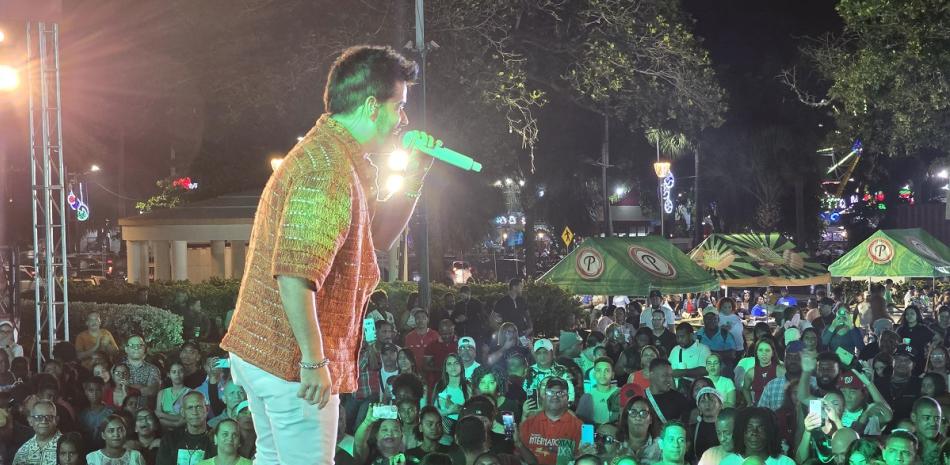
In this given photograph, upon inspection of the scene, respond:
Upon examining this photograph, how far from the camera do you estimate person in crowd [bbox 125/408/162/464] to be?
7.87 meters

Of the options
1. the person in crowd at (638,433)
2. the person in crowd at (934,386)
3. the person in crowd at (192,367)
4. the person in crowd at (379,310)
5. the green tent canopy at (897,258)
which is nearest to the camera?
the person in crowd at (638,433)

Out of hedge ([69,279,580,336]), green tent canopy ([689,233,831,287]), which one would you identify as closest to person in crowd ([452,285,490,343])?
hedge ([69,279,580,336])

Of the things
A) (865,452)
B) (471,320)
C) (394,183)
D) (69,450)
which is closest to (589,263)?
(471,320)

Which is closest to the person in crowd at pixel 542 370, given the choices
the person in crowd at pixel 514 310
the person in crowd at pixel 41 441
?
the person in crowd at pixel 41 441

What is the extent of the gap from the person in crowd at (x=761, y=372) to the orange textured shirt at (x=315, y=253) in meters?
7.65

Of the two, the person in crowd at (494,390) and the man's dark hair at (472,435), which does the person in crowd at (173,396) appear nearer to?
the person in crowd at (494,390)

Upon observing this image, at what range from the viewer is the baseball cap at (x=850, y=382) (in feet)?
28.8

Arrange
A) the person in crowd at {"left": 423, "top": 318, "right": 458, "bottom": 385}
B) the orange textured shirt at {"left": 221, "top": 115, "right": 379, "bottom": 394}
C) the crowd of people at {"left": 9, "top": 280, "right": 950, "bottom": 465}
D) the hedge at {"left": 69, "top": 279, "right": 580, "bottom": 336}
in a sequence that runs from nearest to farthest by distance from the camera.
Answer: the orange textured shirt at {"left": 221, "top": 115, "right": 379, "bottom": 394}
the crowd of people at {"left": 9, "top": 280, "right": 950, "bottom": 465}
the person in crowd at {"left": 423, "top": 318, "right": 458, "bottom": 385}
the hedge at {"left": 69, "top": 279, "right": 580, "bottom": 336}

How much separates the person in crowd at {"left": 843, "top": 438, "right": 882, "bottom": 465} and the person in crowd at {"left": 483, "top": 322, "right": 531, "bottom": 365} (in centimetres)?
376

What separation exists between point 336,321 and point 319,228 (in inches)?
10.6

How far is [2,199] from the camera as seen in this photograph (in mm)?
14664

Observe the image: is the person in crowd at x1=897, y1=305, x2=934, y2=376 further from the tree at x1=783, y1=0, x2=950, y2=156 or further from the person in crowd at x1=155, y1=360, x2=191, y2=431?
the tree at x1=783, y1=0, x2=950, y2=156

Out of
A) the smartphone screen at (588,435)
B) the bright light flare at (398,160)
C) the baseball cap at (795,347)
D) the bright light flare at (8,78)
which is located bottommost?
the smartphone screen at (588,435)

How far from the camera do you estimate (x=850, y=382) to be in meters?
8.80
